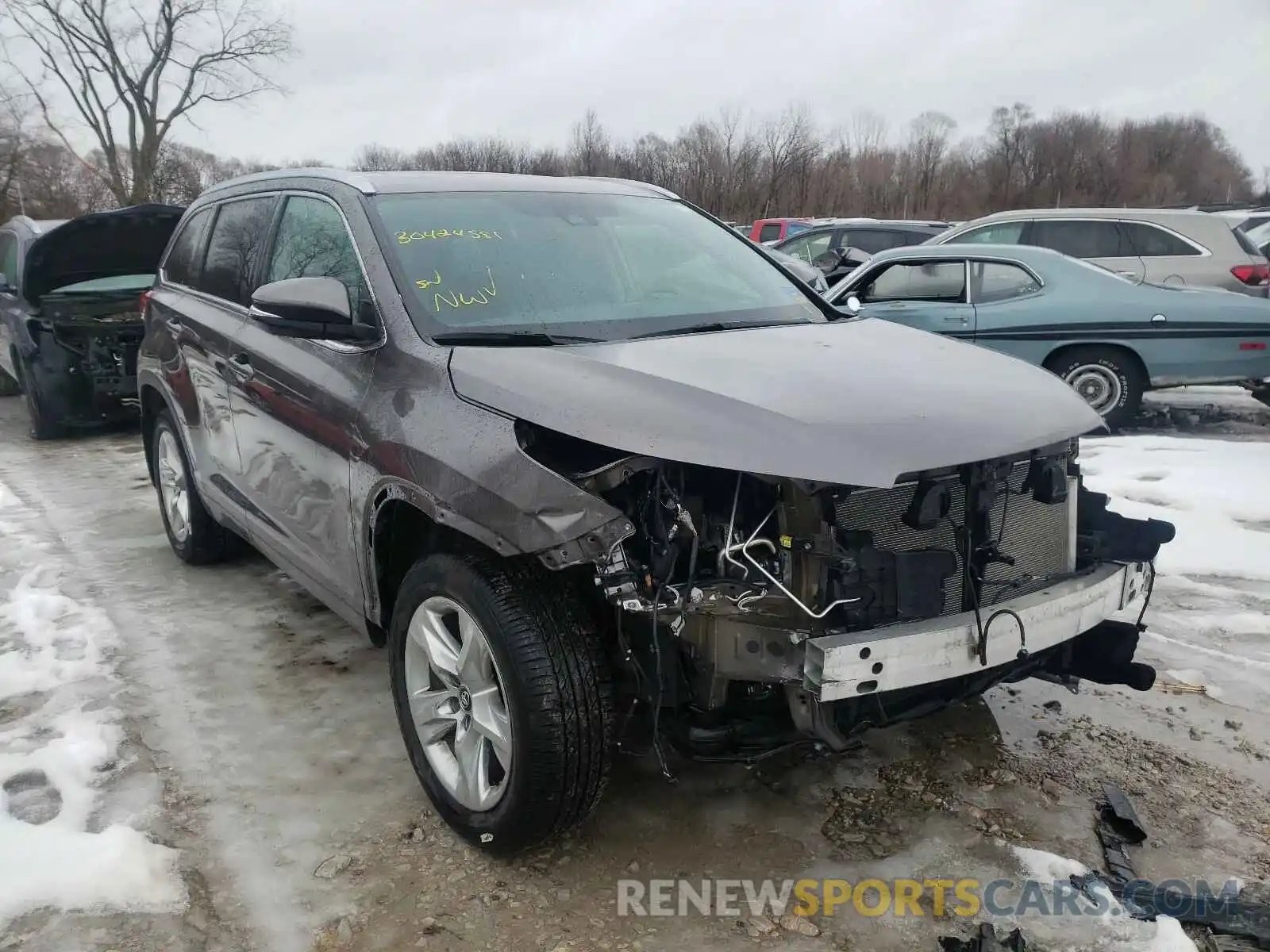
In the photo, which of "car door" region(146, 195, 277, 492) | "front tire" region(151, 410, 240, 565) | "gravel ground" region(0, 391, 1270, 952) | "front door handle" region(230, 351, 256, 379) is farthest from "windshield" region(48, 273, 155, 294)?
"gravel ground" region(0, 391, 1270, 952)

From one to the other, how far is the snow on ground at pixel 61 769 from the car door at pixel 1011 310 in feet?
21.5

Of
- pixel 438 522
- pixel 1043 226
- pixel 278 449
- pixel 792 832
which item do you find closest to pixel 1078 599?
pixel 792 832

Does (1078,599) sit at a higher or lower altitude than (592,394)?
lower

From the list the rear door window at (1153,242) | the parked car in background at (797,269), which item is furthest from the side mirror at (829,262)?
the parked car in background at (797,269)

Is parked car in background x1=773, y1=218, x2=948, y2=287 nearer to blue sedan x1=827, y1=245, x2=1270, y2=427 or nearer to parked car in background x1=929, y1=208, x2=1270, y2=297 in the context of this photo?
parked car in background x1=929, y1=208, x2=1270, y2=297

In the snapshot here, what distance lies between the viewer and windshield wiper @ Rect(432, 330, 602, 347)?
110 inches

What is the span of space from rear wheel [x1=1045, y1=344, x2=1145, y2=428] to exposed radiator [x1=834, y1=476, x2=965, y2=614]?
5846mm

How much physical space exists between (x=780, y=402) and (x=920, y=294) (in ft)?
20.3

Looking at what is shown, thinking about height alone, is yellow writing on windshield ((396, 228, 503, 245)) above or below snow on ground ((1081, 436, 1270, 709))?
above

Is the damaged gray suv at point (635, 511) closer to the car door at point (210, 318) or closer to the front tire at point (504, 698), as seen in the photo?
the front tire at point (504, 698)

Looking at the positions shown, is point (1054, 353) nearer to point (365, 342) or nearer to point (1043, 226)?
point (1043, 226)

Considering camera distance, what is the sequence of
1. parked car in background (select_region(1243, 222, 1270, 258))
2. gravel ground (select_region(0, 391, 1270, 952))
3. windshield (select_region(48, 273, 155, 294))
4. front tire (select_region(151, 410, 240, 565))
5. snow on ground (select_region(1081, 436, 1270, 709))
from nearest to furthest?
gravel ground (select_region(0, 391, 1270, 952)) < snow on ground (select_region(1081, 436, 1270, 709)) < front tire (select_region(151, 410, 240, 565)) < windshield (select_region(48, 273, 155, 294)) < parked car in background (select_region(1243, 222, 1270, 258))

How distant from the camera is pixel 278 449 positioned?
3.46m

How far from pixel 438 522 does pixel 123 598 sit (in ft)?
9.41
